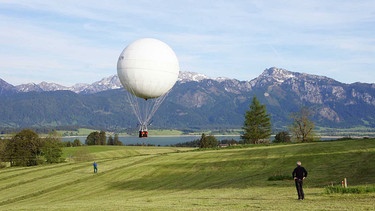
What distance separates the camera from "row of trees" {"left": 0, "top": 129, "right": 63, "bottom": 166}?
111 m

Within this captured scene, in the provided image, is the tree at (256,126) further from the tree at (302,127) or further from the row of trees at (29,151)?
the row of trees at (29,151)

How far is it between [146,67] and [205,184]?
13.0 meters

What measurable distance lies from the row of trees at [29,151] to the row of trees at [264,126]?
47.4 metres

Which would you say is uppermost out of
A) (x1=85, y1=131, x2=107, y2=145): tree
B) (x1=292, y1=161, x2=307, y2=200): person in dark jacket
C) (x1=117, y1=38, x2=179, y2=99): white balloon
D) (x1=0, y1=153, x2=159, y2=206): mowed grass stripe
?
(x1=117, y1=38, x2=179, y2=99): white balloon

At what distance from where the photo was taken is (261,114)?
116625 millimetres

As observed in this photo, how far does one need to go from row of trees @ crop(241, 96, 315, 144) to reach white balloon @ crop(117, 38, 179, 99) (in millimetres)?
71244

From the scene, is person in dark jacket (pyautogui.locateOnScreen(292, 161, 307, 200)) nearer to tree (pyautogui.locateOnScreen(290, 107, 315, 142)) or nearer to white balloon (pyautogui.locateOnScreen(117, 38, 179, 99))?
white balloon (pyautogui.locateOnScreen(117, 38, 179, 99))

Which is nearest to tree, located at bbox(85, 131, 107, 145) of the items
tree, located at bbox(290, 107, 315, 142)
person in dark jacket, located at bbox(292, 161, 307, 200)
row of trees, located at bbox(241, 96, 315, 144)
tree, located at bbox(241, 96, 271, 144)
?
row of trees, located at bbox(241, 96, 315, 144)

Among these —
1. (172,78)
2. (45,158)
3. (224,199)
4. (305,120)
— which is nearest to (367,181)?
(224,199)

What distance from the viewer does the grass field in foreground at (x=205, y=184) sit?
26094 mm

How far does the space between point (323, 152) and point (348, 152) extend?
3.59 m

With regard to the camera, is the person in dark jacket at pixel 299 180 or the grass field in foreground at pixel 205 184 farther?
the grass field in foreground at pixel 205 184

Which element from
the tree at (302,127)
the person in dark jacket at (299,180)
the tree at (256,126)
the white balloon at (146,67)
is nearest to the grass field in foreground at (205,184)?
the person in dark jacket at (299,180)

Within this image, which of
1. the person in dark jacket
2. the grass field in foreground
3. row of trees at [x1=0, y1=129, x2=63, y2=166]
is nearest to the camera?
the person in dark jacket
